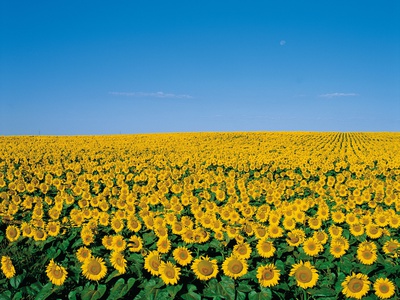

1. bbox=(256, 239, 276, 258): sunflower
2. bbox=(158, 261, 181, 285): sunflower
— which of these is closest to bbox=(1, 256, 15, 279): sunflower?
bbox=(158, 261, 181, 285): sunflower

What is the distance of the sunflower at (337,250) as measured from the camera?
4879 mm

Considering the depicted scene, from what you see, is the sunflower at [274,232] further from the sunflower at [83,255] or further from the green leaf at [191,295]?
the sunflower at [83,255]

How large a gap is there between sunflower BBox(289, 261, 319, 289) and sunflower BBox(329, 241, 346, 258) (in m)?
0.85

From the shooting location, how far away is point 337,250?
4930mm

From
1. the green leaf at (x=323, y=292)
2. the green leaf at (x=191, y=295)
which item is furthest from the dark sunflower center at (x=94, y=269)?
the green leaf at (x=323, y=292)

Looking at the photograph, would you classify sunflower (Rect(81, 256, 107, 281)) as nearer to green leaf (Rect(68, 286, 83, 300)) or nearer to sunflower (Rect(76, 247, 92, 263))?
green leaf (Rect(68, 286, 83, 300))

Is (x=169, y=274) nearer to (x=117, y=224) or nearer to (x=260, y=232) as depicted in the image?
(x=260, y=232)

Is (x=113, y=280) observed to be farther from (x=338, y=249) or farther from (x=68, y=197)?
(x=68, y=197)

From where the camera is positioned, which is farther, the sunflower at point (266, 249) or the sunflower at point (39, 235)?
the sunflower at point (39, 235)

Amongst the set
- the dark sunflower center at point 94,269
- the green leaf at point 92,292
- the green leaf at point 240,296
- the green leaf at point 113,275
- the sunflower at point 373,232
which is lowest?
the green leaf at point 92,292

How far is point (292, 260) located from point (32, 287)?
3.38m

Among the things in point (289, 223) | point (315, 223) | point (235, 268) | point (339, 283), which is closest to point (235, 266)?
point (235, 268)

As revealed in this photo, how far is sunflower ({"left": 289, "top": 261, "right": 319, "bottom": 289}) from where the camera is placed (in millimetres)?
4156

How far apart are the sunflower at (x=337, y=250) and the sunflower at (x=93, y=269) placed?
3.07 metres
